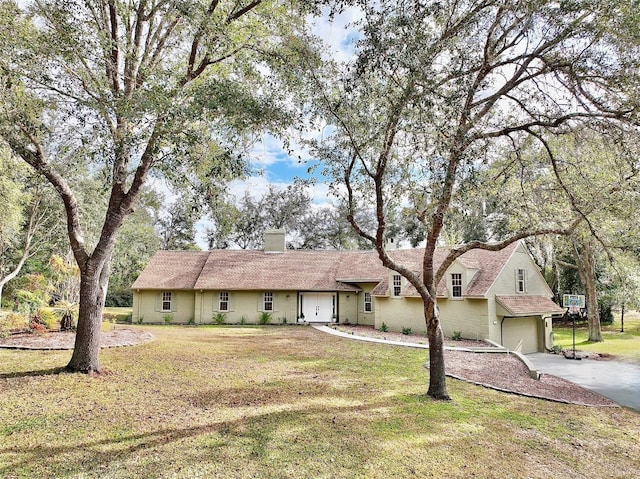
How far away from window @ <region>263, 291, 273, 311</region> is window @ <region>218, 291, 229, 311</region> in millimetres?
2383

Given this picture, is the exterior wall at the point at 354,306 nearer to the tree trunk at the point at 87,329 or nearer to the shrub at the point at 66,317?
the shrub at the point at 66,317

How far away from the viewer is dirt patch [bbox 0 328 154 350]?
1196cm

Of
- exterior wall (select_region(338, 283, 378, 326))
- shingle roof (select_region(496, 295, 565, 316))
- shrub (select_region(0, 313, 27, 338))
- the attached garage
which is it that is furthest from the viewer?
exterior wall (select_region(338, 283, 378, 326))

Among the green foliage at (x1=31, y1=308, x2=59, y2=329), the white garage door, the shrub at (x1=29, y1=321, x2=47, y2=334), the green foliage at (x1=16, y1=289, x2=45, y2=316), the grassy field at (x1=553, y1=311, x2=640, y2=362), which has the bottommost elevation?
the grassy field at (x1=553, y1=311, x2=640, y2=362)

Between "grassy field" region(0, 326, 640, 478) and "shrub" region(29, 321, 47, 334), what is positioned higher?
"shrub" region(29, 321, 47, 334)

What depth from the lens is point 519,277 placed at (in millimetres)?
19656

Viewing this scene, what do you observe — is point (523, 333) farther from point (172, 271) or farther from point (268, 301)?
point (172, 271)

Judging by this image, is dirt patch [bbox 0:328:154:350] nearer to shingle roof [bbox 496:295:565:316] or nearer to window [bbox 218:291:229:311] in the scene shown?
window [bbox 218:291:229:311]

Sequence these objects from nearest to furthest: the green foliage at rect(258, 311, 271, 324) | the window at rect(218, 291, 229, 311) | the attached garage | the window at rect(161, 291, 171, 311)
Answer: the attached garage
the green foliage at rect(258, 311, 271, 324)
the window at rect(218, 291, 229, 311)
the window at rect(161, 291, 171, 311)

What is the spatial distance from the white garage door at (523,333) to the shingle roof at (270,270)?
16.2ft

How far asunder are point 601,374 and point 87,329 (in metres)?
16.7

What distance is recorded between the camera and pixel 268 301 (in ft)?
81.5

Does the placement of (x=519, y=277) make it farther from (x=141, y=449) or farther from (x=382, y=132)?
(x=141, y=449)

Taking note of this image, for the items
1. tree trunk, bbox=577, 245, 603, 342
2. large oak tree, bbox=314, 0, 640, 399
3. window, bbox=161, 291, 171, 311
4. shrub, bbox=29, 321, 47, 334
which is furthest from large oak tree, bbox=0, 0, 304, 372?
tree trunk, bbox=577, 245, 603, 342
